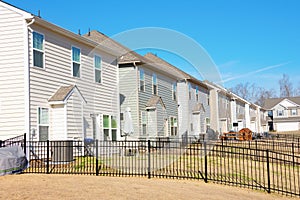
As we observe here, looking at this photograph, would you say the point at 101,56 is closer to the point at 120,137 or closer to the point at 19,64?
the point at 120,137

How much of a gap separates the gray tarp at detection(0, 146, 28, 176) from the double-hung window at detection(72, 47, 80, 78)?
19.9ft

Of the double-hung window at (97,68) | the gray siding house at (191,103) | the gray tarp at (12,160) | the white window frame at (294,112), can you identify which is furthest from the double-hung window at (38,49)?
the white window frame at (294,112)

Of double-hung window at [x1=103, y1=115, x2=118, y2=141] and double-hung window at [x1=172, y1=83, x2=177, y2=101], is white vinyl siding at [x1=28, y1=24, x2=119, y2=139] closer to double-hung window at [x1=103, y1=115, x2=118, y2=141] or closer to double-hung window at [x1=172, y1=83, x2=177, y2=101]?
double-hung window at [x1=103, y1=115, x2=118, y2=141]

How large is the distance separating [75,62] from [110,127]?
4673mm

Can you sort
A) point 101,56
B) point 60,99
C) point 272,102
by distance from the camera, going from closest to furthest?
point 60,99, point 101,56, point 272,102

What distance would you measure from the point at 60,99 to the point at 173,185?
23.0 ft

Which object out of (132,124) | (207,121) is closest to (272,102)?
(207,121)

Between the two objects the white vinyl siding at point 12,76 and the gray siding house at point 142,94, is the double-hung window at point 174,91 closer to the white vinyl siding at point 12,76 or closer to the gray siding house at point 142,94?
the gray siding house at point 142,94

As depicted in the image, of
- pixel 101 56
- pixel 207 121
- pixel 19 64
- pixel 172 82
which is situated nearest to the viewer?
pixel 19 64

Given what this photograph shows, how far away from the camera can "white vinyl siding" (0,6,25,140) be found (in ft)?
46.2

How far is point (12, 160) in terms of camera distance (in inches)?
444

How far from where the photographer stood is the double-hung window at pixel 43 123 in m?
14.6

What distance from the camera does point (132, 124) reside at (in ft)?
69.8

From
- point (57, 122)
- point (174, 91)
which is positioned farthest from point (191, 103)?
point (57, 122)
